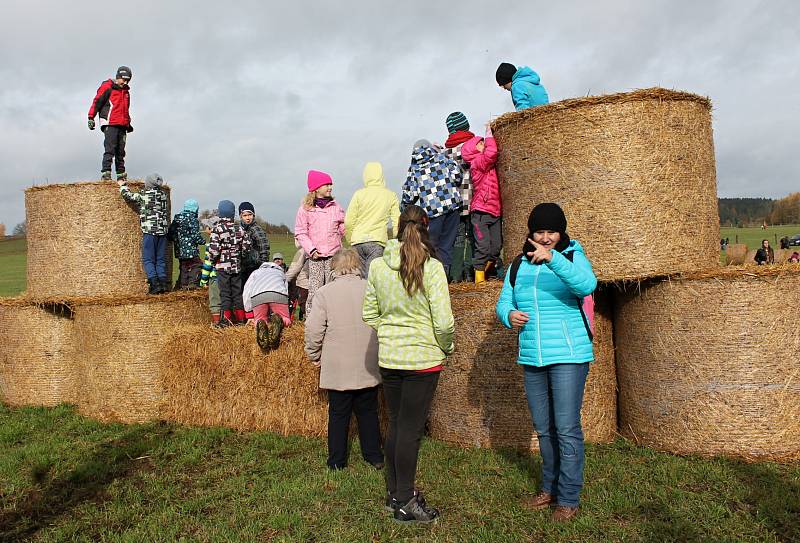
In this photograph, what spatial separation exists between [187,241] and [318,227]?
350 cm

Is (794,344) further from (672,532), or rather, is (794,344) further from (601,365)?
(672,532)

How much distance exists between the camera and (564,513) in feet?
14.6

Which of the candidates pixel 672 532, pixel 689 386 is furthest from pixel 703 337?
pixel 672 532

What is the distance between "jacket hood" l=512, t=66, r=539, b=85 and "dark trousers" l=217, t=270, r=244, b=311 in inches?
191

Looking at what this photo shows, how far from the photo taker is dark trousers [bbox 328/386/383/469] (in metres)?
5.88

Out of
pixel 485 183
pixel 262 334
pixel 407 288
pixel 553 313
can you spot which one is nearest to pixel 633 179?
pixel 485 183

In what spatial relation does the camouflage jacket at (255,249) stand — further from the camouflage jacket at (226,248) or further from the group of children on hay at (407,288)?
the camouflage jacket at (226,248)

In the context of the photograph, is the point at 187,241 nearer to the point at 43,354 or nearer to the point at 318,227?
the point at 43,354

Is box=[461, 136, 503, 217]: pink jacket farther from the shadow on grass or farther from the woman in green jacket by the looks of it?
the shadow on grass

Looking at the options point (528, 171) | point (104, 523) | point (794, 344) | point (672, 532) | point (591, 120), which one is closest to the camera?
point (672, 532)

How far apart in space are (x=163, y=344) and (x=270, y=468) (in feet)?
9.78

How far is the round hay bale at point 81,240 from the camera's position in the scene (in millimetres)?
8703

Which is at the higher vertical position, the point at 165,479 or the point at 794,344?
the point at 794,344

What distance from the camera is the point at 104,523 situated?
4.80 m
